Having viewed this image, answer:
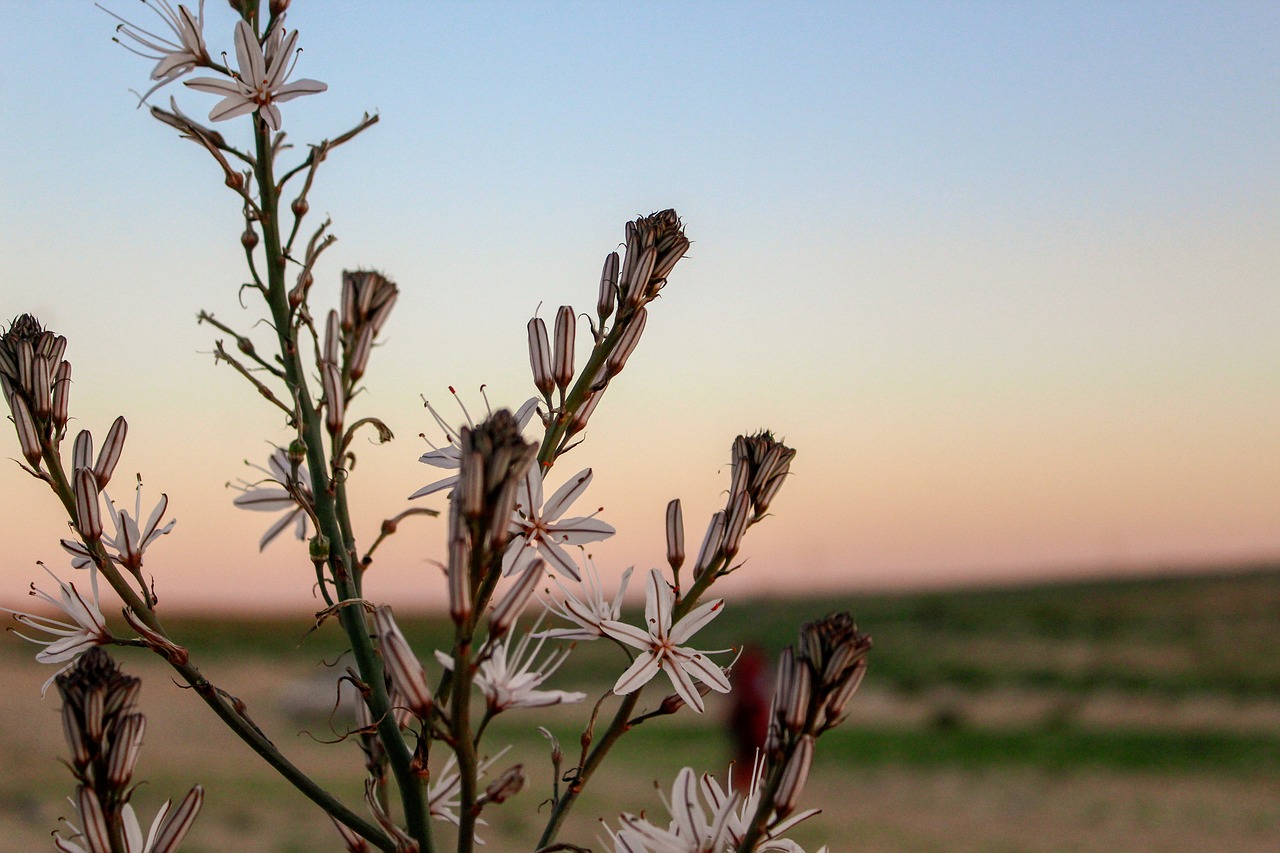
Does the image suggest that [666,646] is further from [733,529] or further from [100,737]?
[100,737]

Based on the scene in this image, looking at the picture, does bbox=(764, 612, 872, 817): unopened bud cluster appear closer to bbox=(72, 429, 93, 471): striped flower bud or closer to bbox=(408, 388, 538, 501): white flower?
bbox=(408, 388, 538, 501): white flower

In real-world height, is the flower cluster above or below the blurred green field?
above

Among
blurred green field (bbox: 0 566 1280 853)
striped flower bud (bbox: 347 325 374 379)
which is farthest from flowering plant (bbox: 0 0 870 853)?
blurred green field (bbox: 0 566 1280 853)

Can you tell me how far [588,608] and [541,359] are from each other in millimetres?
297

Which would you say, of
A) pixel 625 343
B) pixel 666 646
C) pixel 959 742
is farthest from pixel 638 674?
pixel 959 742

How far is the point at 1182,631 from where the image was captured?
22.8 metres

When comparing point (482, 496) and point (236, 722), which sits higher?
point (482, 496)

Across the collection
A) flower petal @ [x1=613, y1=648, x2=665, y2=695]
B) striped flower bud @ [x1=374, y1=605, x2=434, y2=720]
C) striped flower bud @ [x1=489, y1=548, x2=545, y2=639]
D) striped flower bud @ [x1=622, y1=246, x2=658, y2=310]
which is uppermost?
striped flower bud @ [x1=622, y1=246, x2=658, y2=310]

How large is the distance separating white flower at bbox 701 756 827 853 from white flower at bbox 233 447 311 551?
571 millimetres

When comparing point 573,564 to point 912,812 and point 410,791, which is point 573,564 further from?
point 912,812

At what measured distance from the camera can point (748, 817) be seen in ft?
4.09

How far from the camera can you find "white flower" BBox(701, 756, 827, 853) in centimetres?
112

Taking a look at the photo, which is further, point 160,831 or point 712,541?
point 712,541

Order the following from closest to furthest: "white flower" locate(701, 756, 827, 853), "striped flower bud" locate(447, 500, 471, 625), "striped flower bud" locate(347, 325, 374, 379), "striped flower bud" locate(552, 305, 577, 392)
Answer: "striped flower bud" locate(447, 500, 471, 625)
"white flower" locate(701, 756, 827, 853)
"striped flower bud" locate(347, 325, 374, 379)
"striped flower bud" locate(552, 305, 577, 392)
